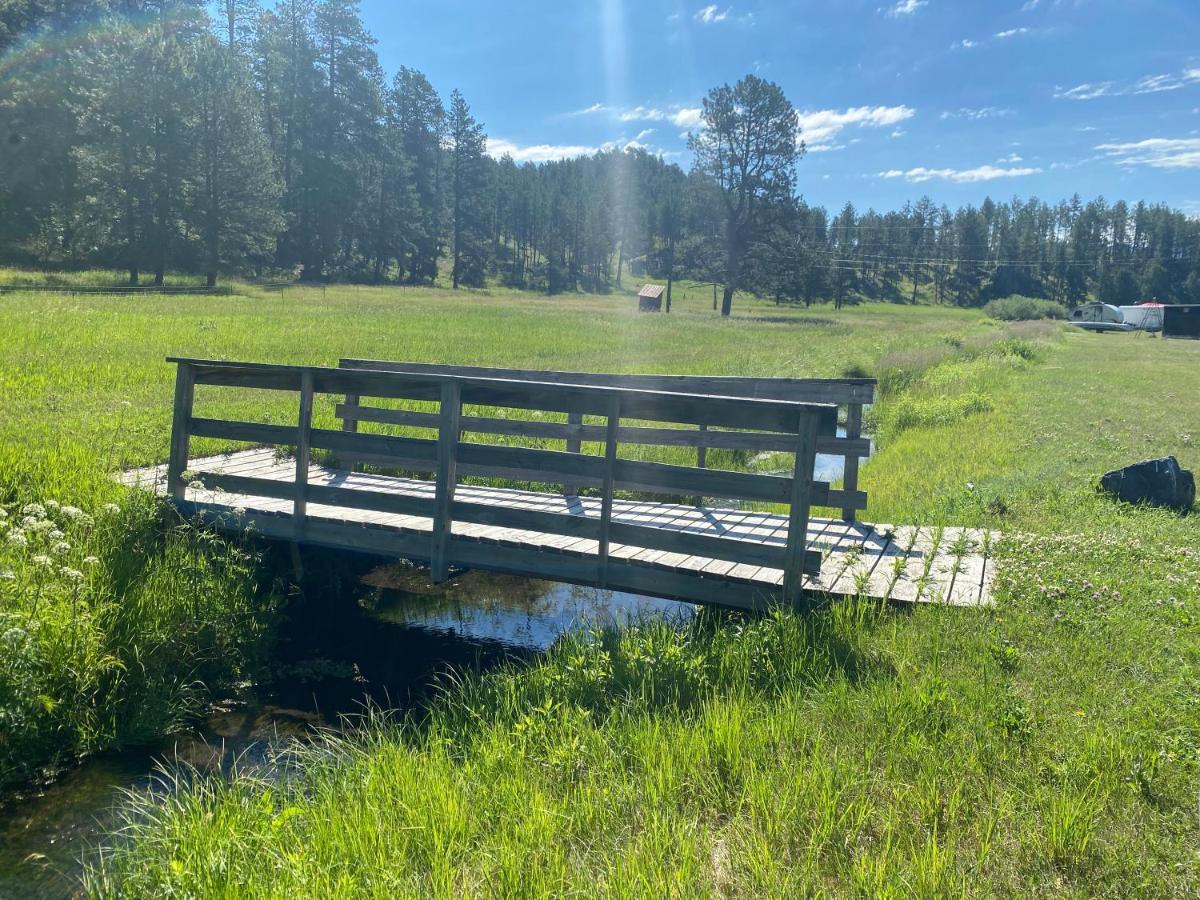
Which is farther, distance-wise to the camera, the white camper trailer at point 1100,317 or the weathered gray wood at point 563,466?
the white camper trailer at point 1100,317

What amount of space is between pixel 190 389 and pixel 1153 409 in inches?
765

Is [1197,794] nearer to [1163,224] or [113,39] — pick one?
[113,39]

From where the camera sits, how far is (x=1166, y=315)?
6619 cm

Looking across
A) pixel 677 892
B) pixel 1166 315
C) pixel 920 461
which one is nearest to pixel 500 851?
pixel 677 892

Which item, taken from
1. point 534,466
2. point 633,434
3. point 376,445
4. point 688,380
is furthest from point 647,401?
point 688,380

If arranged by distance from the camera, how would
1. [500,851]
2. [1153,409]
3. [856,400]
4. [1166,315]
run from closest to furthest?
[500,851], [856,400], [1153,409], [1166,315]

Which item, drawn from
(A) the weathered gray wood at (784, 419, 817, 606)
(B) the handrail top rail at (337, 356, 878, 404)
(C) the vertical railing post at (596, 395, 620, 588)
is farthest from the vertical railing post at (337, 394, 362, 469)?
(A) the weathered gray wood at (784, 419, 817, 606)

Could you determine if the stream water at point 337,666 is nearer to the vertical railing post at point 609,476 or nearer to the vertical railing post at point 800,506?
the vertical railing post at point 609,476

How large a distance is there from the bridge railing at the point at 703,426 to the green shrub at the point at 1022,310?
3765 inches

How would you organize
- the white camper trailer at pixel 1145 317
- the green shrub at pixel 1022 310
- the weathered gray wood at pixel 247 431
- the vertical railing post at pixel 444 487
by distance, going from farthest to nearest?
the green shrub at pixel 1022 310 < the white camper trailer at pixel 1145 317 < the weathered gray wood at pixel 247 431 < the vertical railing post at pixel 444 487

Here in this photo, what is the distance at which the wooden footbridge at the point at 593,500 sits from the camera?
6207mm

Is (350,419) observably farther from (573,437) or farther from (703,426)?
(703,426)

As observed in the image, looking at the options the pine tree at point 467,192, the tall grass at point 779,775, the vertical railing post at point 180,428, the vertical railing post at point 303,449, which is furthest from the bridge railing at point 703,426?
the pine tree at point 467,192

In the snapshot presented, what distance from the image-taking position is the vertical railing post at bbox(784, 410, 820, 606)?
5895 millimetres
